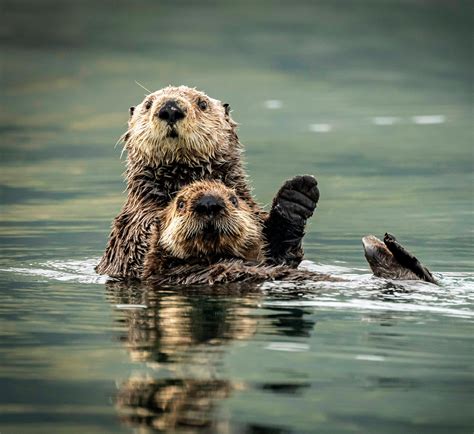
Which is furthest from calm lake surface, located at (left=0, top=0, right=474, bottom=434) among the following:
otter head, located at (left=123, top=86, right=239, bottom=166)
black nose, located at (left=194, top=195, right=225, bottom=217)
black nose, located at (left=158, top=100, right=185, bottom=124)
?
black nose, located at (left=158, top=100, right=185, bottom=124)

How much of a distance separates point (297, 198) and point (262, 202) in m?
5.52

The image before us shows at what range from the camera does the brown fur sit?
7.99 metres

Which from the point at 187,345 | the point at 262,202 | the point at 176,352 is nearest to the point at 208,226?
the point at 187,345

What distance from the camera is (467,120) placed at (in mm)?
19953

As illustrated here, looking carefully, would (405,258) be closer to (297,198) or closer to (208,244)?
(297,198)

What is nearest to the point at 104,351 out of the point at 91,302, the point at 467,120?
the point at 91,302

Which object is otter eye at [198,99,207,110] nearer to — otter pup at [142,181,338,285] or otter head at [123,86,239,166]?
otter head at [123,86,239,166]

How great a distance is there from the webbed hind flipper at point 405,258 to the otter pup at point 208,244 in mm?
436

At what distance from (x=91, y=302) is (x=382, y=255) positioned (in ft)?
5.41

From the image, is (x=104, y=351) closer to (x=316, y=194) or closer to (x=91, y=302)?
(x=91, y=302)

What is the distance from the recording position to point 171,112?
7.89m

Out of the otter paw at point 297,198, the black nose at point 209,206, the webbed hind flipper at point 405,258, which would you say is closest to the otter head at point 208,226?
the black nose at point 209,206

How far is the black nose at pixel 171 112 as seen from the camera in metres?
7.88

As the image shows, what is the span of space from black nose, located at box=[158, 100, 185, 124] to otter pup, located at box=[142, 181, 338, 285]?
0.41 m
